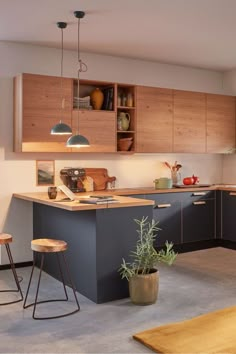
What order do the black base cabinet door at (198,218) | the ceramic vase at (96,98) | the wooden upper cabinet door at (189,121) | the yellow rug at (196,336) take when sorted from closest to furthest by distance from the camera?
the yellow rug at (196,336), the ceramic vase at (96,98), the black base cabinet door at (198,218), the wooden upper cabinet door at (189,121)

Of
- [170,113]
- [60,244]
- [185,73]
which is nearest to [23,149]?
[60,244]

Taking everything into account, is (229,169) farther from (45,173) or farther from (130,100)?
(45,173)

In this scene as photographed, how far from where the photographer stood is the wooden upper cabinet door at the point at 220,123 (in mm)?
6441

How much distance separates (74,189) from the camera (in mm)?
5352

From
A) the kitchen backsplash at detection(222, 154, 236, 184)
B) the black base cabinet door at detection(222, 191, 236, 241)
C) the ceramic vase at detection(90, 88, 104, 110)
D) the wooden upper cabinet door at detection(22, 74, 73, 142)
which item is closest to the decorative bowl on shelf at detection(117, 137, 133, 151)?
the ceramic vase at detection(90, 88, 104, 110)

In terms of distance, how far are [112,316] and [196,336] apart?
29.2 inches

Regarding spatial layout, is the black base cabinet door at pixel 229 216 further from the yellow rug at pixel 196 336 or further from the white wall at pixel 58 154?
the yellow rug at pixel 196 336

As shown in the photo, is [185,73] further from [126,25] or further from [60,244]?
[60,244]

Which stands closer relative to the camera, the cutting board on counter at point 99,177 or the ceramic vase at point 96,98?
the ceramic vase at point 96,98

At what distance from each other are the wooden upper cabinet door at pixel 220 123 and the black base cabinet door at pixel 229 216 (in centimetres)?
75

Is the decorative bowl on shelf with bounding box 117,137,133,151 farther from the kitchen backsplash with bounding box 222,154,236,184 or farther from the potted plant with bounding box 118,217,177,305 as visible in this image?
the kitchen backsplash with bounding box 222,154,236,184

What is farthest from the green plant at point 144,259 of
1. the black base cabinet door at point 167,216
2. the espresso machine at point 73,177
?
the black base cabinet door at point 167,216

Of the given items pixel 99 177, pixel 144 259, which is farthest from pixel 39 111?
pixel 144 259

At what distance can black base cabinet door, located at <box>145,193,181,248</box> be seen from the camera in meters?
5.67
